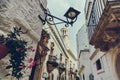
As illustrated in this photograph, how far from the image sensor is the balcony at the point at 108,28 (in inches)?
192

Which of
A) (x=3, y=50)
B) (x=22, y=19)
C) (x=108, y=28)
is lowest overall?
(x=3, y=50)

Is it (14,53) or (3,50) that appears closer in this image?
(3,50)

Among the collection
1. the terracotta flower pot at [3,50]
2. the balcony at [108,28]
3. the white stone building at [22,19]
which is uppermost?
the balcony at [108,28]

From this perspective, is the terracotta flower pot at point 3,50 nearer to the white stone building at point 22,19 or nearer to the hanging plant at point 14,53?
the hanging plant at point 14,53

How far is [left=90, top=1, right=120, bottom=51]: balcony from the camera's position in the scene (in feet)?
16.0

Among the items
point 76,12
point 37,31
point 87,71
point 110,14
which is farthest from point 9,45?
point 87,71

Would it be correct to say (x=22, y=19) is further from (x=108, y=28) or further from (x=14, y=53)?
(x=108, y=28)

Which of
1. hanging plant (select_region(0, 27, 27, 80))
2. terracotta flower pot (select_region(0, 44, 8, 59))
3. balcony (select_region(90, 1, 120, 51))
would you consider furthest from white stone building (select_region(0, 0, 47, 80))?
balcony (select_region(90, 1, 120, 51))

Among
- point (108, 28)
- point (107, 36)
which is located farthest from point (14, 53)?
point (107, 36)

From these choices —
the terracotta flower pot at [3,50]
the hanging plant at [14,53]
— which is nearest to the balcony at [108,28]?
the hanging plant at [14,53]

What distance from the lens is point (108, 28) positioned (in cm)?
603

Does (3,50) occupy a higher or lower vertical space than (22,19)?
lower

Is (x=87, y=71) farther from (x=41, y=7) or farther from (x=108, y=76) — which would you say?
(x=41, y=7)

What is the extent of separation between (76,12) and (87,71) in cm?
991
